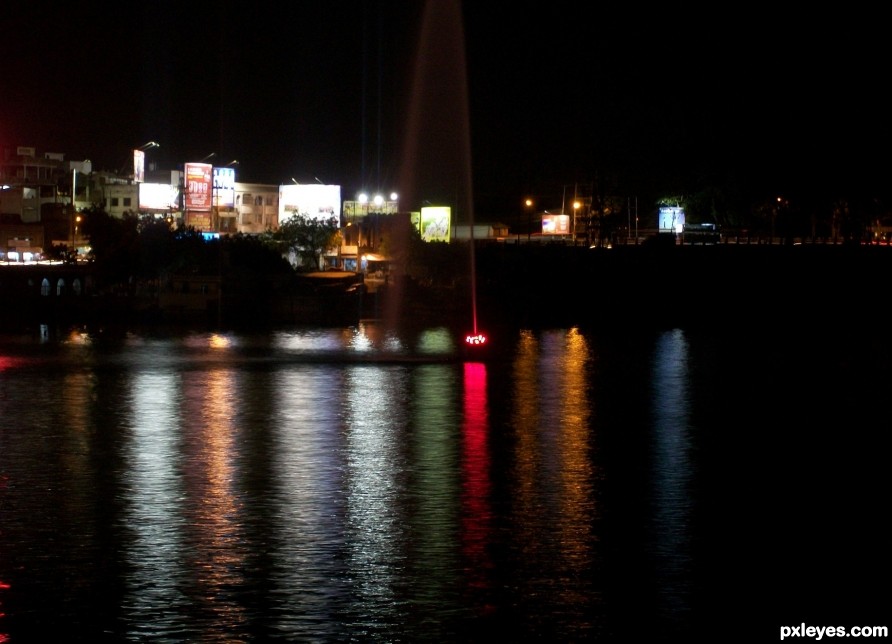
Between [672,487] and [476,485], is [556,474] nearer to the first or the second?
[476,485]

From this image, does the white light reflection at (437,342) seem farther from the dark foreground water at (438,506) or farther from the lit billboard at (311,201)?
the lit billboard at (311,201)

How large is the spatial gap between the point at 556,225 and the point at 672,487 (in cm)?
7208

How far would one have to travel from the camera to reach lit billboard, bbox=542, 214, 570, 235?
8756 cm

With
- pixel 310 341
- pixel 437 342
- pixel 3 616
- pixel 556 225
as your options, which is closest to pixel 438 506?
pixel 3 616

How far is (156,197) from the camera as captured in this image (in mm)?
79750

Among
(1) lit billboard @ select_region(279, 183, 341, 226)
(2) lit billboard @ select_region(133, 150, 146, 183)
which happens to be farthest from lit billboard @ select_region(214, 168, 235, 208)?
(2) lit billboard @ select_region(133, 150, 146, 183)

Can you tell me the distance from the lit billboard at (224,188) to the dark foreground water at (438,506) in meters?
49.7

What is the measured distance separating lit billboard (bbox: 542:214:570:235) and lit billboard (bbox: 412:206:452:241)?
1514 centimetres

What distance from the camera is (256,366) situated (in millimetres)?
33406

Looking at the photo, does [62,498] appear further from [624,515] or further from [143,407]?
[143,407]

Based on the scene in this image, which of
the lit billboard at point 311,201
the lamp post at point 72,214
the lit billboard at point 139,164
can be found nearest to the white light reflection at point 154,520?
the lit billboard at point 139,164

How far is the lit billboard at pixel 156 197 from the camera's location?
3127 inches

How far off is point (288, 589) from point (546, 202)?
338 feet

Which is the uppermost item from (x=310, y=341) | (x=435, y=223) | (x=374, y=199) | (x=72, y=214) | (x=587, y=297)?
(x=374, y=199)
